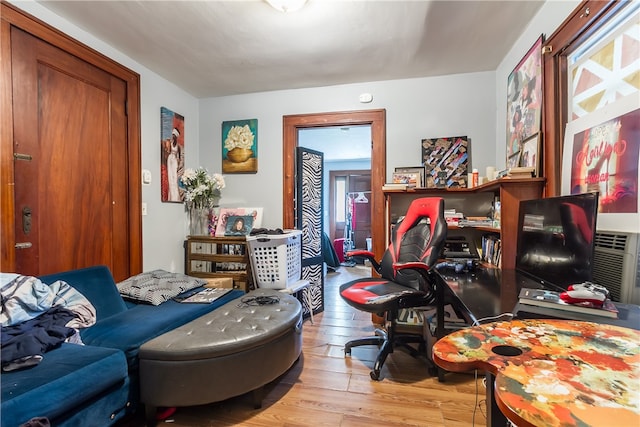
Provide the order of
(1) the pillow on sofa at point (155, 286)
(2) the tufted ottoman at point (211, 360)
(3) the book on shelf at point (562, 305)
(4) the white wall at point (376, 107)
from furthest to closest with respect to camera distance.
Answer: (4) the white wall at point (376, 107), (1) the pillow on sofa at point (155, 286), (2) the tufted ottoman at point (211, 360), (3) the book on shelf at point (562, 305)

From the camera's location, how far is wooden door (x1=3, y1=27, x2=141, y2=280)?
1.79 meters

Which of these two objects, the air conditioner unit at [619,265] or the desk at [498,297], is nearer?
the desk at [498,297]

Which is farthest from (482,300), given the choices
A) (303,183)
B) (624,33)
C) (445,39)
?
(303,183)

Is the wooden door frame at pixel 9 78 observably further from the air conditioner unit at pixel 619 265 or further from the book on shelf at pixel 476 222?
the air conditioner unit at pixel 619 265

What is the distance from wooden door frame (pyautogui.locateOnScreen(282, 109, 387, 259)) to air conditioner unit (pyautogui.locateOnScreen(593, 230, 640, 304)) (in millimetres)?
1797

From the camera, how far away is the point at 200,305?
2016mm

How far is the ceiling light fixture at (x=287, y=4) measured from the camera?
5.70ft

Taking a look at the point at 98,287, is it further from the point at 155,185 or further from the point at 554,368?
the point at 554,368

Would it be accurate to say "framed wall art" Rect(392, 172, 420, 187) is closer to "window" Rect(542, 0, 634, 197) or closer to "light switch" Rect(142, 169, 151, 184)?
"window" Rect(542, 0, 634, 197)

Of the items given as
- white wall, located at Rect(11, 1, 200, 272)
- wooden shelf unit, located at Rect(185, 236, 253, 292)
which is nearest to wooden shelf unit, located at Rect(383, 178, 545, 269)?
wooden shelf unit, located at Rect(185, 236, 253, 292)

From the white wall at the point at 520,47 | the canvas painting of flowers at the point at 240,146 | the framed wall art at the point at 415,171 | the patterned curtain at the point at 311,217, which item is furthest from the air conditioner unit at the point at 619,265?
the canvas painting of flowers at the point at 240,146

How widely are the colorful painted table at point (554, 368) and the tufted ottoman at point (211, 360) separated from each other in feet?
3.77

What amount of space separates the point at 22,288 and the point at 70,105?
1.31 meters

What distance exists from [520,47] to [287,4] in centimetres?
180
